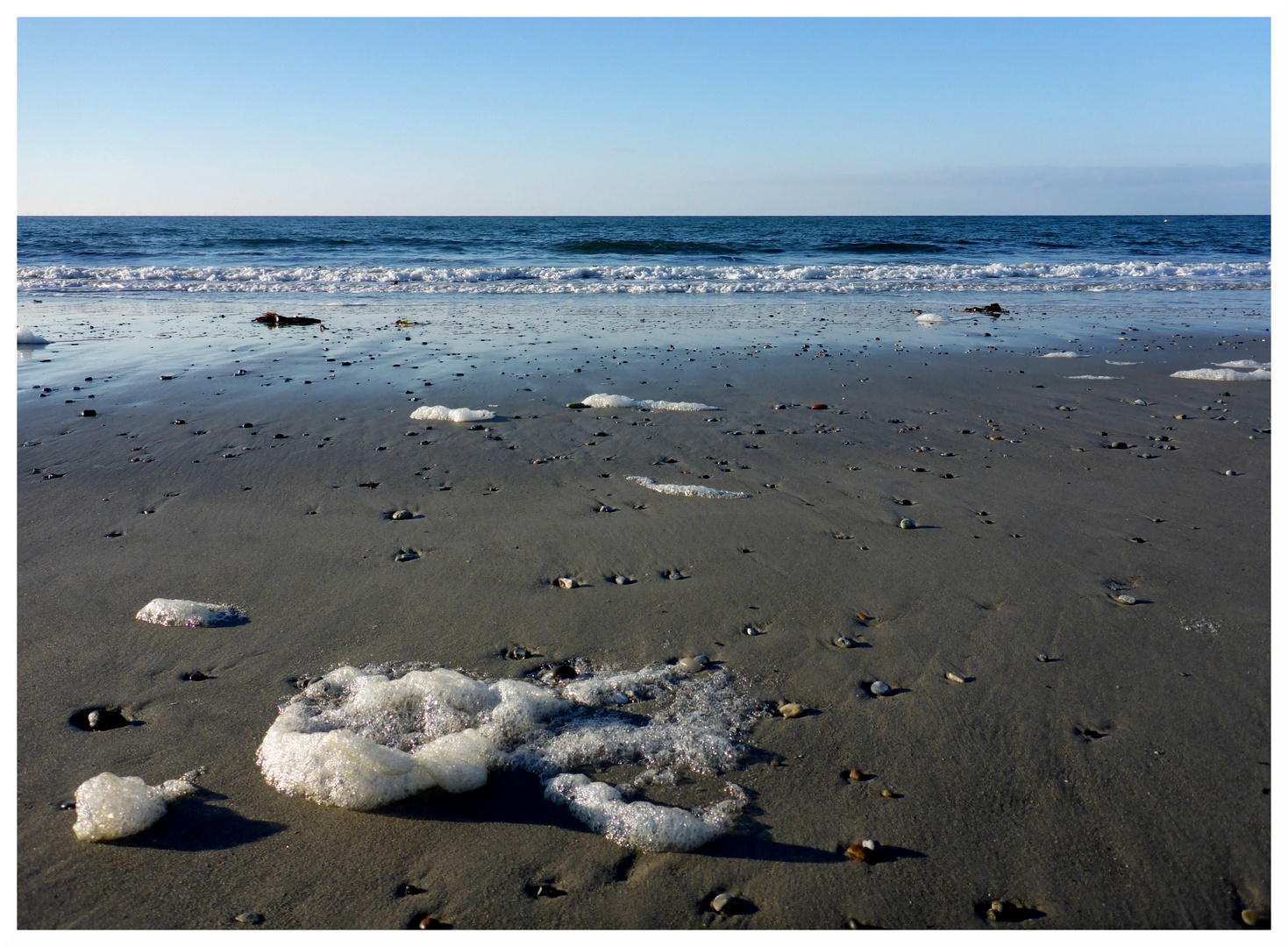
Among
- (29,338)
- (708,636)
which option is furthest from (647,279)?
(708,636)

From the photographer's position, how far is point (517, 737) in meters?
2.51

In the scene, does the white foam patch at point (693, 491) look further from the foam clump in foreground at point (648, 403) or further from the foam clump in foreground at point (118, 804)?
the foam clump in foreground at point (118, 804)

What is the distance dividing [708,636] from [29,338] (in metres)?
10.8

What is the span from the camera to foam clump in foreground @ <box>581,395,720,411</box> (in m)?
6.72

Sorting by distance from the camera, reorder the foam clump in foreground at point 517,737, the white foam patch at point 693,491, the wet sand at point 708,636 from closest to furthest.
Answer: the wet sand at point 708,636
the foam clump in foreground at point 517,737
the white foam patch at point 693,491

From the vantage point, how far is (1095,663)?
2939 millimetres

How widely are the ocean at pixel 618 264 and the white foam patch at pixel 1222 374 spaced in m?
9.78

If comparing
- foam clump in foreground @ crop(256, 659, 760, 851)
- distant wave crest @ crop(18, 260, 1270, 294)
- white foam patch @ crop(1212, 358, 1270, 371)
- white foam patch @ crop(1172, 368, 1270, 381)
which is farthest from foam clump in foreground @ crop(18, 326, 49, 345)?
white foam patch @ crop(1212, 358, 1270, 371)

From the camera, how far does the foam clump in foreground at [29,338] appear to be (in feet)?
31.8

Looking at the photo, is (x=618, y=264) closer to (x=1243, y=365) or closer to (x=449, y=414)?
(x=1243, y=365)

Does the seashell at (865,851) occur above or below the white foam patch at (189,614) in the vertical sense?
below

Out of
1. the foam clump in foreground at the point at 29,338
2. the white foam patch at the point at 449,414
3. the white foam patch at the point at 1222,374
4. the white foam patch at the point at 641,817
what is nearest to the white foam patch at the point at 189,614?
the white foam patch at the point at 641,817

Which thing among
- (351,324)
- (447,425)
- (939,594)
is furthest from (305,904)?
(351,324)

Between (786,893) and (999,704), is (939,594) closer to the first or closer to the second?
(999,704)
